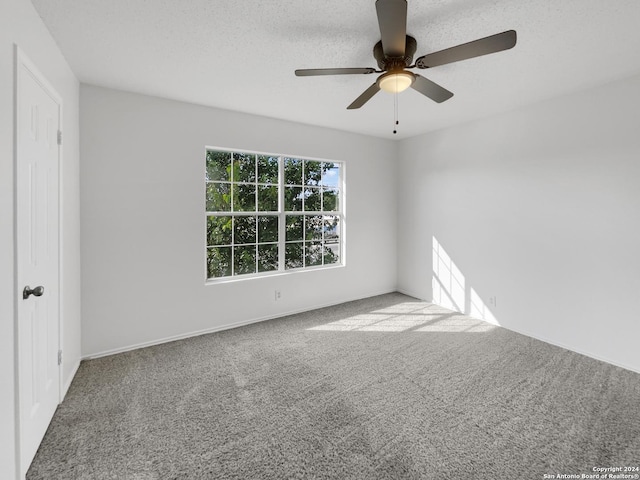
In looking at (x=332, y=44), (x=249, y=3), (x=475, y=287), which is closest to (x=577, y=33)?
(x=332, y=44)

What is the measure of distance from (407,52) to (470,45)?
527 millimetres

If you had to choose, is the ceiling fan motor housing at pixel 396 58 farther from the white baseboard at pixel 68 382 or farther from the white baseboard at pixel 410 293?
the white baseboard at pixel 410 293

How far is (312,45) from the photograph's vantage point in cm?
221

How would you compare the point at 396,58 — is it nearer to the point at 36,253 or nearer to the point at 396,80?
the point at 396,80

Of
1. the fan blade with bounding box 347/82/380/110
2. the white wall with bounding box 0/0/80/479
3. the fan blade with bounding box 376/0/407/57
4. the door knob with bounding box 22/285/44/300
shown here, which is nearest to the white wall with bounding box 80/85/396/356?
the white wall with bounding box 0/0/80/479

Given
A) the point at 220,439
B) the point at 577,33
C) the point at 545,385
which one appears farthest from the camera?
the point at 545,385

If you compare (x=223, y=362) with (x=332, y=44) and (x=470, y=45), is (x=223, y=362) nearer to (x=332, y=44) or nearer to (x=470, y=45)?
(x=332, y=44)

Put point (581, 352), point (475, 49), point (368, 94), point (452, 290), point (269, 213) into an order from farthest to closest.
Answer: point (452, 290), point (269, 213), point (581, 352), point (368, 94), point (475, 49)

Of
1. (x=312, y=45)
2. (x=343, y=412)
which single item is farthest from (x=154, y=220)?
(x=343, y=412)

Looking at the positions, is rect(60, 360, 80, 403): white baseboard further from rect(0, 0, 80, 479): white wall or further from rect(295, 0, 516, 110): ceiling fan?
rect(295, 0, 516, 110): ceiling fan

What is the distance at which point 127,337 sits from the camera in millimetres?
3068

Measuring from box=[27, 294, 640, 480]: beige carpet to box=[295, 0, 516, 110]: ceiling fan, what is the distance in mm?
2271

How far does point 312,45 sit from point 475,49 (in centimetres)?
111

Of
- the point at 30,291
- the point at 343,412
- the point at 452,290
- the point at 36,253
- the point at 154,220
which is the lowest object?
the point at 343,412
